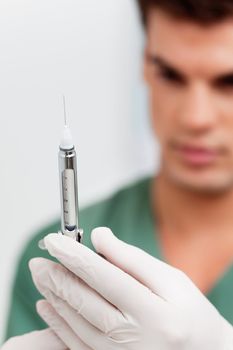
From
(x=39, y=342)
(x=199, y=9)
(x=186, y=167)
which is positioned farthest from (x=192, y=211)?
(x=39, y=342)

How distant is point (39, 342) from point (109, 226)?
0.48 m

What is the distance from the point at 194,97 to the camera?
3.40 feet

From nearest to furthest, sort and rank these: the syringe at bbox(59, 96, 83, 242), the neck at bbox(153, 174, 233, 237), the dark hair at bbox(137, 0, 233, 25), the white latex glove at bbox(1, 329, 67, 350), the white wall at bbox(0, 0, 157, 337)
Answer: the syringe at bbox(59, 96, 83, 242) → the white latex glove at bbox(1, 329, 67, 350) → the dark hair at bbox(137, 0, 233, 25) → the neck at bbox(153, 174, 233, 237) → the white wall at bbox(0, 0, 157, 337)

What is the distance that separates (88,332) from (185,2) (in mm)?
548

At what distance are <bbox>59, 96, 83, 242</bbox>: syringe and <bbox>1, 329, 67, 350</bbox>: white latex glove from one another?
0.51ft

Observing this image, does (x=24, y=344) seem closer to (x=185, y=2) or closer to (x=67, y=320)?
(x=67, y=320)

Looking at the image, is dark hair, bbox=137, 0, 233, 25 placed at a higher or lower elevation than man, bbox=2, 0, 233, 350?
higher

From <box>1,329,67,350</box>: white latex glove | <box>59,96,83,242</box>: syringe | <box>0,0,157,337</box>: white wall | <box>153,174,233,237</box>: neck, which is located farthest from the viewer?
<box>0,0,157,337</box>: white wall

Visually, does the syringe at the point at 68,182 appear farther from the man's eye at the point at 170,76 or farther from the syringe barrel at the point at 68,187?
the man's eye at the point at 170,76

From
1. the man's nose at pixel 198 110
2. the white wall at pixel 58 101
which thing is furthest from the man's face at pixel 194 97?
the white wall at pixel 58 101

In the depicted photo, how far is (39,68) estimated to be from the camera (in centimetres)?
142

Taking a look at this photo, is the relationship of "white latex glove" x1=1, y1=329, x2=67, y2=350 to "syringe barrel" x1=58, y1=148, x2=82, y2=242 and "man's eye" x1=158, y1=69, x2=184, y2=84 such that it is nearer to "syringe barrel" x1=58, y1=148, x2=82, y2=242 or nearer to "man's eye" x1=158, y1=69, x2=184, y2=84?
"syringe barrel" x1=58, y1=148, x2=82, y2=242

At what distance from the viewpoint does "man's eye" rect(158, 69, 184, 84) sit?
1.07 metres

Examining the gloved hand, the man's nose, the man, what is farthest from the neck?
the gloved hand
